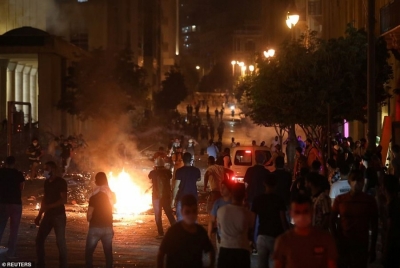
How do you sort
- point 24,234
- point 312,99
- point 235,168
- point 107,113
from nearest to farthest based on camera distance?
1. point 24,234
2. point 235,168
3. point 312,99
4. point 107,113

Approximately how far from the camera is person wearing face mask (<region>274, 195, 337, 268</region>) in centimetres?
601

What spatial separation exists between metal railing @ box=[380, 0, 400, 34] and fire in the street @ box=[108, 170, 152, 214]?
31.1ft

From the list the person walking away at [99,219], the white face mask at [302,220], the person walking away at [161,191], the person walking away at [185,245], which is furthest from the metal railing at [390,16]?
the white face mask at [302,220]

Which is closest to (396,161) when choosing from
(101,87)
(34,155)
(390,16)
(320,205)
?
(320,205)

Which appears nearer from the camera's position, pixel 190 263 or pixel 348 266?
pixel 190 263

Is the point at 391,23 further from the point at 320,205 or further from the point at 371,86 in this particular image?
the point at 320,205

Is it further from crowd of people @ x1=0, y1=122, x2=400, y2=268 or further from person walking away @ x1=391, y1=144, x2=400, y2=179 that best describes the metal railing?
crowd of people @ x1=0, y1=122, x2=400, y2=268

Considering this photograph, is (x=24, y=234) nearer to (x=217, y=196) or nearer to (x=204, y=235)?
(x=217, y=196)

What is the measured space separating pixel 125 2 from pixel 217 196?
66.4m

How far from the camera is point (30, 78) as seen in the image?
53.7m

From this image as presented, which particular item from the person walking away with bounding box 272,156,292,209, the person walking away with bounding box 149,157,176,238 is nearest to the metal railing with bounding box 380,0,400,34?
the person walking away with bounding box 149,157,176,238

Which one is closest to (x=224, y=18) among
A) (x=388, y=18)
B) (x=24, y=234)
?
(x=388, y=18)

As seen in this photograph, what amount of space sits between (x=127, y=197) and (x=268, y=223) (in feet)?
44.8

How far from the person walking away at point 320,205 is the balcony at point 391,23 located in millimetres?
14615
